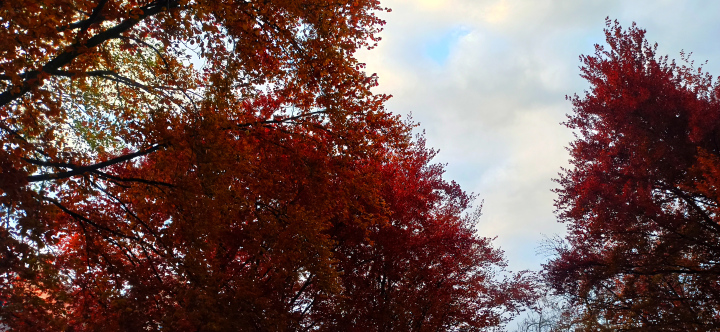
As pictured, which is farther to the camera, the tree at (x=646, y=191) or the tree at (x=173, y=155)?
the tree at (x=646, y=191)

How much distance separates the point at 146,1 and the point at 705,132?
1214cm

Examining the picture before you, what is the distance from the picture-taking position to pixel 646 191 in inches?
464

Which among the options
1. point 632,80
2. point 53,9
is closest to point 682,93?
point 632,80

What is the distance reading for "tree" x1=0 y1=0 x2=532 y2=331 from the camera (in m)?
5.80

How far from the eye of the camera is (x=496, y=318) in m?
16.2

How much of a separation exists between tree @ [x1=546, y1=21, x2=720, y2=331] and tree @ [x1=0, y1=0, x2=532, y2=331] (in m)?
6.71

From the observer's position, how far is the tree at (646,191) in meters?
11.5

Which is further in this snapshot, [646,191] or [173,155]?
[646,191]

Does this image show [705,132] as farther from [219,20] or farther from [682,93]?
[219,20]

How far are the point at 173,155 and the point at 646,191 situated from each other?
422 inches

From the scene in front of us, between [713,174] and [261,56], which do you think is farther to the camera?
[713,174]

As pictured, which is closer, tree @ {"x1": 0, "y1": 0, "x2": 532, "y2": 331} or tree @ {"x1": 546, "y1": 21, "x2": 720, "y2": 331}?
tree @ {"x1": 0, "y1": 0, "x2": 532, "y2": 331}

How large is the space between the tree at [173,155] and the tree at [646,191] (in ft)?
22.0

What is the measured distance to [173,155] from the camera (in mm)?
7797
